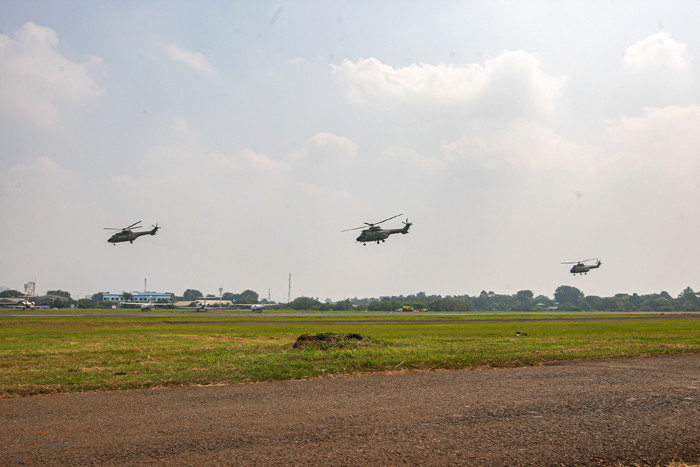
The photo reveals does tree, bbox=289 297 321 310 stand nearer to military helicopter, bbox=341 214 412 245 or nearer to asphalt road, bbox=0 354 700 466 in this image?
Result: military helicopter, bbox=341 214 412 245

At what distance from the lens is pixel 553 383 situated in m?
11.6

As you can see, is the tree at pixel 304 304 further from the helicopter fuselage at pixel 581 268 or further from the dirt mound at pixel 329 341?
the dirt mound at pixel 329 341

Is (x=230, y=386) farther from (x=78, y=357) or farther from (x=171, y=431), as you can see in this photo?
(x=78, y=357)

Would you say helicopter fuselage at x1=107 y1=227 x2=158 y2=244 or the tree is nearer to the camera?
helicopter fuselage at x1=107 y1=227 x2=158 y2=244

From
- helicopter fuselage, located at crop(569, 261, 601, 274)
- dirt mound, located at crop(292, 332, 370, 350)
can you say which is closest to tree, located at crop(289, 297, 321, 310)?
helicopter fuselage, located at crop(569, 261, 601, 274)

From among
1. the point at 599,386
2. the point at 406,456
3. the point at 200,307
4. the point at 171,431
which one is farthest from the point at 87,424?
the point at 200,307

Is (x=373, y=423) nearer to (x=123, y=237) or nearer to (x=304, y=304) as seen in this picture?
(x=123, y=237)

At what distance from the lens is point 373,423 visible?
321 inches

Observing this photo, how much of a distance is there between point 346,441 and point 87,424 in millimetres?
4742

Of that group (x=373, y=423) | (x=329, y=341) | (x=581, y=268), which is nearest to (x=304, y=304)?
(x=581, y=268)

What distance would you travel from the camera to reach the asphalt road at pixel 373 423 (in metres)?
6.62

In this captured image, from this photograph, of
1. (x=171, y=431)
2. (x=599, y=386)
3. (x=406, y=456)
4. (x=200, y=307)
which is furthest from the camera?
(x=200, y=307)

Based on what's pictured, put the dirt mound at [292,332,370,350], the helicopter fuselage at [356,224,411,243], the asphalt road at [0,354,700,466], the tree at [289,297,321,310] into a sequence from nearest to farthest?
the asphalt road at [0,354,700,466] → the dirt mound at [292,332,370,350] → the helicopter fuselage at [356,224,411,243] → the tree at [289,297,321,310]

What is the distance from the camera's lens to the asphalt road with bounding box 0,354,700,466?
6621 millimetres
